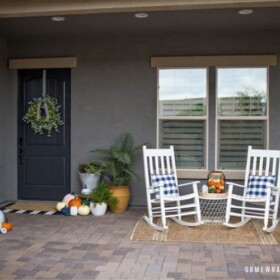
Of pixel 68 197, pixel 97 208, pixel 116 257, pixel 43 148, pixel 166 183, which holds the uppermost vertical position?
pixel 43 148

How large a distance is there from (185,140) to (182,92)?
2.46 feet

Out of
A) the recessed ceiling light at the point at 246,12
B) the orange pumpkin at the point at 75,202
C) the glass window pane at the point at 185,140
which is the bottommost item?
the orange pumpkin at the point at 75,202

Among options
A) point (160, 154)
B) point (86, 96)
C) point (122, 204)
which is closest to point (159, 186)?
point (160, 154)

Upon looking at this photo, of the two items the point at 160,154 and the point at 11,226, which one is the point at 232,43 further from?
the point at 11,226

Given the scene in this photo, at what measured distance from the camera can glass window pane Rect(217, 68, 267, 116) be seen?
6.28 m

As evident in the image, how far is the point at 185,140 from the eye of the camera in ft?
21.2

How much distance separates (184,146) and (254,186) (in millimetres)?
1501

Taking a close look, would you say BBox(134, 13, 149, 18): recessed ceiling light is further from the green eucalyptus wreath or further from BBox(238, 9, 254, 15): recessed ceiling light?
the green eucalyptus wreath

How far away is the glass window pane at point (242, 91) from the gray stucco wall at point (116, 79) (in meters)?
0.24

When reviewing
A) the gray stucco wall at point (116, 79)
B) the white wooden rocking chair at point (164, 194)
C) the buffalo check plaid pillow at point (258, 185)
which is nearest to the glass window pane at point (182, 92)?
the gray stucco wall at point (116, 79)

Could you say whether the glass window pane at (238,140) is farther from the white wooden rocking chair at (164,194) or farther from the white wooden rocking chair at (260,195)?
the white wooden rocking chair at (164,194)

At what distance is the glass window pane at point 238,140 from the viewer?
6.32 m

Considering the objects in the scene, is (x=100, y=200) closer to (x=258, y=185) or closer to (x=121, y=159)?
(x=121, y=159)

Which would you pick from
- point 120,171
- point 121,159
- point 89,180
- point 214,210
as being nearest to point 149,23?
point 121,159
